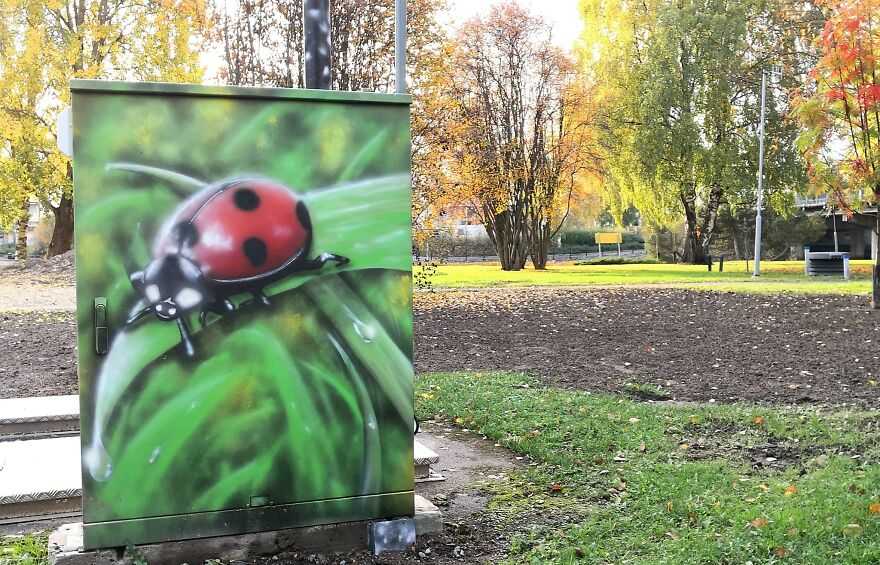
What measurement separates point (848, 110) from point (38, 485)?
1533 cm

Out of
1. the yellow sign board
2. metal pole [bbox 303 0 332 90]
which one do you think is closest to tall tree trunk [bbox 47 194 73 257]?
metal pole [bbox 303 0 332 90]

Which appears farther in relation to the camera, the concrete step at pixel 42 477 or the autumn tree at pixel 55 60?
the autumn tree at pixel 55 60

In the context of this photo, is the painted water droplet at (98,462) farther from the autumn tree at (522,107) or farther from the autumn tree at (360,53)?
the autumn tree at (522,107)

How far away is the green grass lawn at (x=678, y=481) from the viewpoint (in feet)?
13.1

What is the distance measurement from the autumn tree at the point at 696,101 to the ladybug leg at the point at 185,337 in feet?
114

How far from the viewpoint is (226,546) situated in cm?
388

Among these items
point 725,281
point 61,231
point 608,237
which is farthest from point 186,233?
point 608,237

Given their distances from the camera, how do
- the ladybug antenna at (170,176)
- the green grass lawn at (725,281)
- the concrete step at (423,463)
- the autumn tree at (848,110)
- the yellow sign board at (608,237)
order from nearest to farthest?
the ladybug antenna at (170,176), the concrete step at (423,463), the autumn tree at (848,110), the green grass lawn at (725,281), the yellow sign board at (608,237)

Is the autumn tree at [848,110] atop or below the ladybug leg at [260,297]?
atop

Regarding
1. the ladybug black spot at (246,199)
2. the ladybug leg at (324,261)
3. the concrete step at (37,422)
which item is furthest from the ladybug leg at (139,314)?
the concrete step at (37,422)

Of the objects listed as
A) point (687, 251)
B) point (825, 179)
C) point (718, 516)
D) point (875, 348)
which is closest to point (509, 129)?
point (687, 251)

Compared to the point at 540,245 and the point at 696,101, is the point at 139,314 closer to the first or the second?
the point at 696,101

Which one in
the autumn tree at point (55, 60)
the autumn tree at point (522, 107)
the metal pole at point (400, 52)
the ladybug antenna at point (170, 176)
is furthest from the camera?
the autumn tree at point (522, 107)

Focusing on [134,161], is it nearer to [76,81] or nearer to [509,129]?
[76,81]
